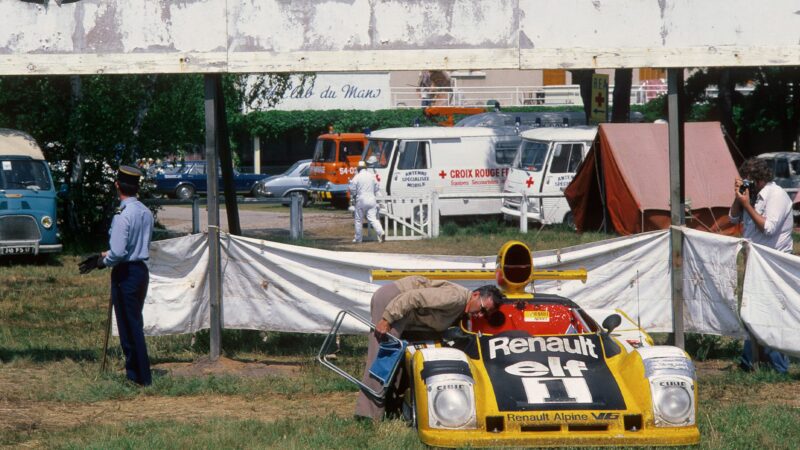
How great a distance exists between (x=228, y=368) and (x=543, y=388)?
13.0 feet

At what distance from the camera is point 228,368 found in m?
10.4

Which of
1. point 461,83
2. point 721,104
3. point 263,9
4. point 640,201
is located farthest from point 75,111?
point 461,83

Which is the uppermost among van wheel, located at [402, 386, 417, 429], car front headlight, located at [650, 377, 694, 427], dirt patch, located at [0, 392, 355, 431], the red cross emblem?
the red cross emblem

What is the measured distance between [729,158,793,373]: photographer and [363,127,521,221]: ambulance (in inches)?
661

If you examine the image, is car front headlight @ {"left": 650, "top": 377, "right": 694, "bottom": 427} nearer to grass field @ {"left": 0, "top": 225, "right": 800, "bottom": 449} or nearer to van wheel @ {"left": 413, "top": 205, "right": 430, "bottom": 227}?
grass field @ {"left": 0, "top": 225, "right": 800, "bottom": 449}

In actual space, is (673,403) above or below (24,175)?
below

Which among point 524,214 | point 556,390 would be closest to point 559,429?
point 556,390

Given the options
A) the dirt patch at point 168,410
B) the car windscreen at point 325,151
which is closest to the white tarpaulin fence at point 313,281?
the dirt patch at point 168,410

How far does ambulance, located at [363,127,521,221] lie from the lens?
27.0 m

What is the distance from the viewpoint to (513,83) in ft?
172

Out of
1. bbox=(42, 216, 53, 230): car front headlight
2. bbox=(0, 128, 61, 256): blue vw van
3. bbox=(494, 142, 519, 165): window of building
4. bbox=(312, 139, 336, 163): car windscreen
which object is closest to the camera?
bbox=(0, 128, 61, 256): blue vw van

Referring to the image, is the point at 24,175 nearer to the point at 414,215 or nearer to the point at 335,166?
the point at 414,215

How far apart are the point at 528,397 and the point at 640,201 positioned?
47.1ft

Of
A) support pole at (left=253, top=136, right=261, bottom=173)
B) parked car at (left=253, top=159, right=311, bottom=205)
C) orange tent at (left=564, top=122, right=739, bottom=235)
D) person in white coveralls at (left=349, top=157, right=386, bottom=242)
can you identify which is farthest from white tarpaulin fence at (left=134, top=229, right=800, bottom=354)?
support pole at (left=253, top=136, right=261, bottom=173)
